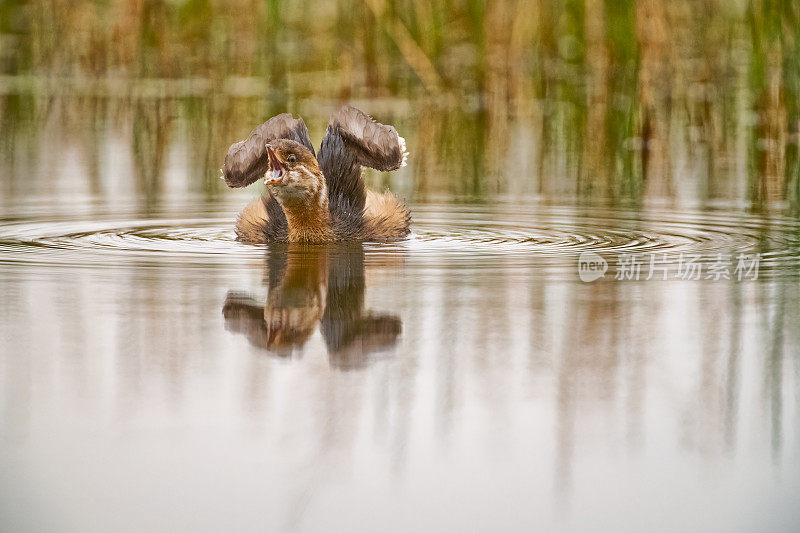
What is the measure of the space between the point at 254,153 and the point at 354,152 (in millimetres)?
655

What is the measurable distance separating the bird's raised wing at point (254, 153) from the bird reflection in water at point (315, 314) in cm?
117

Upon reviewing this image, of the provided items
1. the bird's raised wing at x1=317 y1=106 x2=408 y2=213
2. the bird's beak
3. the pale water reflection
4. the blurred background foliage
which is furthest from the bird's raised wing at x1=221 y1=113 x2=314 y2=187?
the blurred background foliage

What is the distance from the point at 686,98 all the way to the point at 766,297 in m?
11.0

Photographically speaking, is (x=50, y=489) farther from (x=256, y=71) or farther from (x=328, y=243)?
(x=256, y=71)

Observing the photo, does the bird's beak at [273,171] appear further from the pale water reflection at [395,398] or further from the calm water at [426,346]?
the pale water reflection at [395,398]

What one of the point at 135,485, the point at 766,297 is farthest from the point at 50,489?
the point at 766,297

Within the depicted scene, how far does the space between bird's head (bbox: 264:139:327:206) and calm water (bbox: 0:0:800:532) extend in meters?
0.31

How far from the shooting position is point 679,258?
655 centimetres

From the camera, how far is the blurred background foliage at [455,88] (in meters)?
10.6

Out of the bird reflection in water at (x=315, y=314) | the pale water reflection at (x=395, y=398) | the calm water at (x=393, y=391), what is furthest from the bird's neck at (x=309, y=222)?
the pale water reflection at (x=395, y=398)

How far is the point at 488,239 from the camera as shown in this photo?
7.32 metres

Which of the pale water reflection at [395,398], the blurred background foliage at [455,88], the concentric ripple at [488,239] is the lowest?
the pale water reflection at [395,398]

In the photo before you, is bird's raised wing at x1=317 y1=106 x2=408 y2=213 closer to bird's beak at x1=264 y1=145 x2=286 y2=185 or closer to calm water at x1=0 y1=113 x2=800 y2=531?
bird's beak at x1=264 y1=145 x2=286 y2=185

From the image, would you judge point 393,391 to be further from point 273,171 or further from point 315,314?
point 273,171
